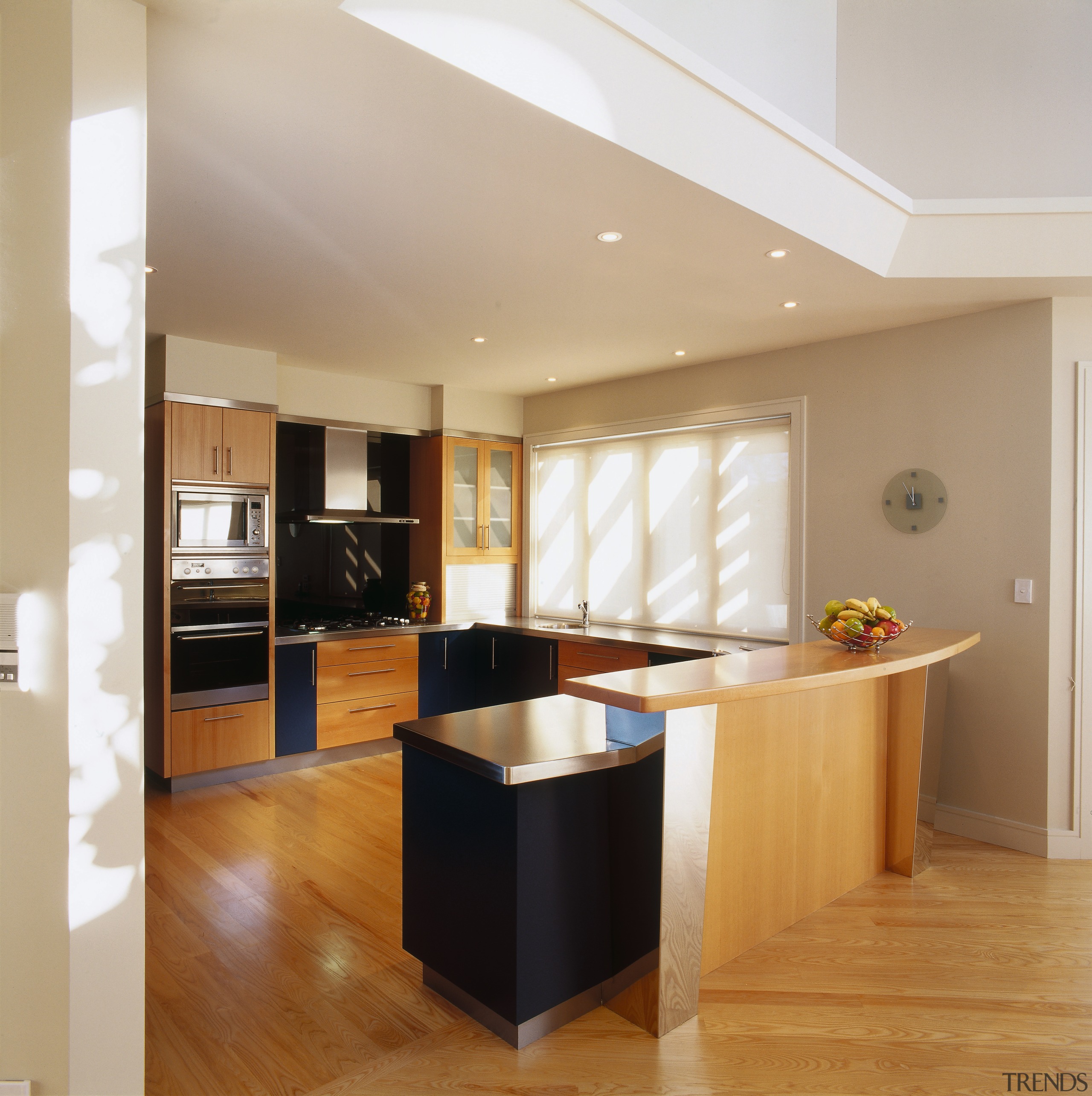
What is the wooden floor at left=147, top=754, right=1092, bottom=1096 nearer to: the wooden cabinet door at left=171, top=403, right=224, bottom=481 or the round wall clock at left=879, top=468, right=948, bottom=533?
the round wall clock at left=879, top=468, right=948, bottom=533

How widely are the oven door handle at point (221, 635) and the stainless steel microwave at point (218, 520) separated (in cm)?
46

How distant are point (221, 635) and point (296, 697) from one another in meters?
0.61

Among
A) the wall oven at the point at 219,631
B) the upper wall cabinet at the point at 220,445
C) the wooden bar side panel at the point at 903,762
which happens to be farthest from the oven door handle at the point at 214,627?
the wooden bar side panel at the point at 903,762

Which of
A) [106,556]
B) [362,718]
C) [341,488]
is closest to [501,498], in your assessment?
[341,488]

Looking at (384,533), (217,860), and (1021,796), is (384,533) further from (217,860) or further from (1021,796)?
(1021,796)

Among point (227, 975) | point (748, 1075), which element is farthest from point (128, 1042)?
point (748, 1075)

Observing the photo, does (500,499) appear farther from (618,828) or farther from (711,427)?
(618,828)

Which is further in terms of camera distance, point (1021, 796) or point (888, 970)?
point (1021, 796)

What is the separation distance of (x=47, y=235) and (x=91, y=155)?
0.60 feet

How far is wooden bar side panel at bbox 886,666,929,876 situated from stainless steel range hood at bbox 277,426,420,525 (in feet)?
11.1

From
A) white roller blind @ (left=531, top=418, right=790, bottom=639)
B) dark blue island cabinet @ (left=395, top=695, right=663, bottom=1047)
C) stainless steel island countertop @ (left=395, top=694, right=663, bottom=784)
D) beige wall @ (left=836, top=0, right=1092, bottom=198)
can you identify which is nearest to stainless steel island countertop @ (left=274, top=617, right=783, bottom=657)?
white roller blind @ (left=531, top=418, right=790, bottom=639)

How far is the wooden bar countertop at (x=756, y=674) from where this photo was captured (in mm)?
2037

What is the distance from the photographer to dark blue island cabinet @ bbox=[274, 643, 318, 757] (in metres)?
4.66

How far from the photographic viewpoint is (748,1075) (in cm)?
203
